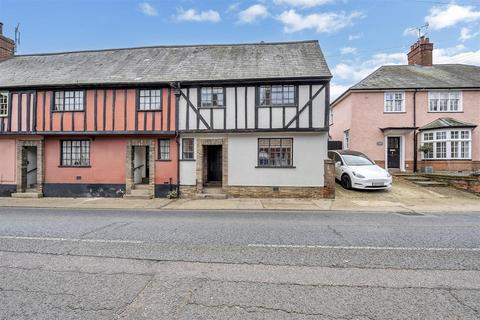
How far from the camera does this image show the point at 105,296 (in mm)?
3404

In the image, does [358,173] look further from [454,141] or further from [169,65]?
[169,65]

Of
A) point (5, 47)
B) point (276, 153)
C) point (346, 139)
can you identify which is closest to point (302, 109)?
point (276, 153)

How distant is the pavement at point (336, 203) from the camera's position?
1074cm

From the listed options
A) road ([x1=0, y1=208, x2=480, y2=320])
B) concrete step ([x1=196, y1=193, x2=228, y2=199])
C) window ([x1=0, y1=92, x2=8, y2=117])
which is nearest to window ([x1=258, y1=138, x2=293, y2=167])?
concrete step ([x1=196, y1=193, x2=228, y2=199])

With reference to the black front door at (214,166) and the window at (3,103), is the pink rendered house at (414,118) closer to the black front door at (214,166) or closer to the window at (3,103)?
the black front door at (214,166)

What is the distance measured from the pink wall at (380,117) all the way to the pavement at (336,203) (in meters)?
5.67

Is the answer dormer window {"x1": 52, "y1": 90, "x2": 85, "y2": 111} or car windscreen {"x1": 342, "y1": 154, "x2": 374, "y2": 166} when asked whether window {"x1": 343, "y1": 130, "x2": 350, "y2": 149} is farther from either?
dormer window {"x1": 52, "y1": 90, "x2": 85, "y2": 111}

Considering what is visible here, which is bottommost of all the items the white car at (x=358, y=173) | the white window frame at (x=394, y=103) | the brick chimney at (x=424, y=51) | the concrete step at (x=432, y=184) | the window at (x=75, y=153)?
the concrete step at (x=432, y=184)

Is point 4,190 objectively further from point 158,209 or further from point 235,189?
point 235,189

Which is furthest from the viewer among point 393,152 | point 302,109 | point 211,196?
point 393,152

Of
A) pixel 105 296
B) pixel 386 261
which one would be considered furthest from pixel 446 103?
pixel 105 296

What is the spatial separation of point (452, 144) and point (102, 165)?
70.3 feet

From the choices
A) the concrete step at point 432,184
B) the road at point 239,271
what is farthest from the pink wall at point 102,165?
the concrete step at point 432,184

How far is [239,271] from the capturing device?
166 inches
